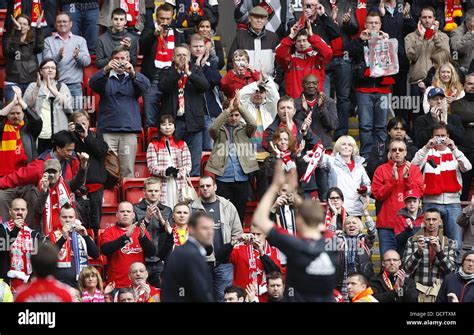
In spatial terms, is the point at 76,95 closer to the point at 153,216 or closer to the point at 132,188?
the point at 132,188

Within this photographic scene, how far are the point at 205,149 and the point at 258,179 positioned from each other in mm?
1281

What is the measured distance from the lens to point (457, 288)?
795 inches

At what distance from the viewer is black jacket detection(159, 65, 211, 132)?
2275cm

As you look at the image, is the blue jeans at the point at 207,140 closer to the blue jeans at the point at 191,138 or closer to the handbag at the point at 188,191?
the blue jeans at the point at 191,138

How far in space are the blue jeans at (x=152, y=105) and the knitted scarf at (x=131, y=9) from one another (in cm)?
139

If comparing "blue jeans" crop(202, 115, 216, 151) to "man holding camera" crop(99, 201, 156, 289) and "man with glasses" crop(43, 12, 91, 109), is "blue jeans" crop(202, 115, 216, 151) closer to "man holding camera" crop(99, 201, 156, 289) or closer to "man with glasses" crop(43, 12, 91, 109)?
"man with glasses" crop(43, 12, 91, 109)

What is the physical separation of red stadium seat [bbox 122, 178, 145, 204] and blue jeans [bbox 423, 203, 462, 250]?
3.47m

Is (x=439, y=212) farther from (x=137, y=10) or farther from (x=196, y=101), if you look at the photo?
(x=137, y=10)

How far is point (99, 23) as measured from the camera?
24531 millimetres

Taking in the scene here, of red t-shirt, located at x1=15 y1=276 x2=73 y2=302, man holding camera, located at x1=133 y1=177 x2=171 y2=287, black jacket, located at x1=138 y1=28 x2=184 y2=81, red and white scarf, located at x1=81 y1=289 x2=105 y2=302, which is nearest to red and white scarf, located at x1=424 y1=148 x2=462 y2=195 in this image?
man holding camera, located at x1=133 y1=177 x2=171 y2=287
